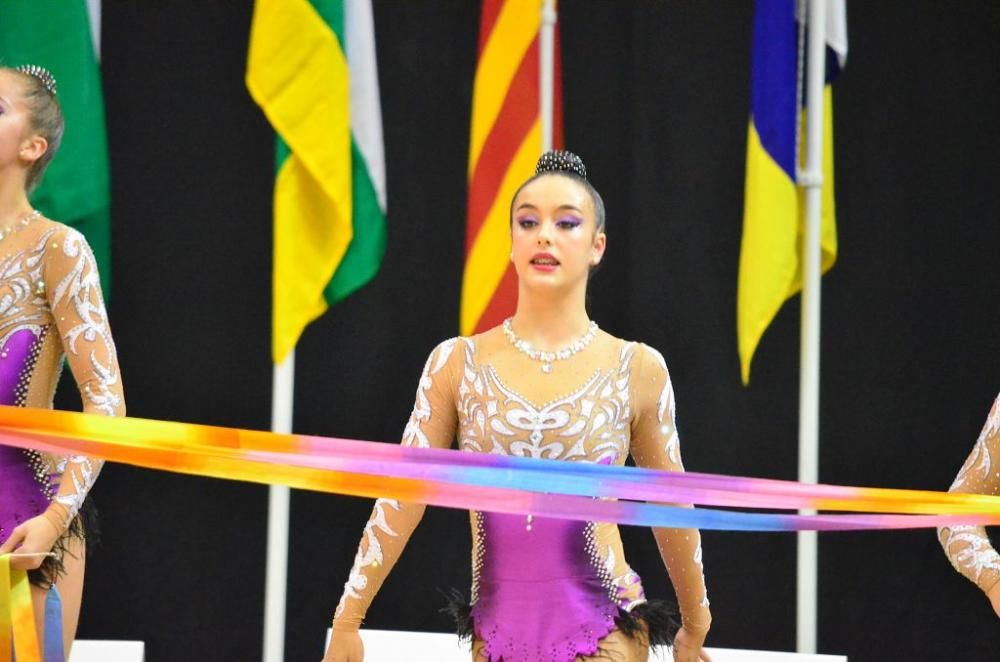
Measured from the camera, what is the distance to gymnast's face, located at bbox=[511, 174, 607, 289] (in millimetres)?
3246

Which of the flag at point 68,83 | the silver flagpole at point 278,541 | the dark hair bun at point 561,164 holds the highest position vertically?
the flag at point 68,83

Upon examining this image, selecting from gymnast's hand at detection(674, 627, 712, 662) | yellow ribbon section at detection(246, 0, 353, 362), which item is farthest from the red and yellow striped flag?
gymnast's hand at detection(674, 627, 712, 662)

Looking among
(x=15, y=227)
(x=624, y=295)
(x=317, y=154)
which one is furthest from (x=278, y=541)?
(x=15, y=227)

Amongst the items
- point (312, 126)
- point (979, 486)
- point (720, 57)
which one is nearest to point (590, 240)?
point (979, 486)

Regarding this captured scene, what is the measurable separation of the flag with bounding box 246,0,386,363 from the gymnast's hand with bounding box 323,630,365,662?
2.18 m

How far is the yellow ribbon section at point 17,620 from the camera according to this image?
2.97 meters

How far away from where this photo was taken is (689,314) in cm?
568

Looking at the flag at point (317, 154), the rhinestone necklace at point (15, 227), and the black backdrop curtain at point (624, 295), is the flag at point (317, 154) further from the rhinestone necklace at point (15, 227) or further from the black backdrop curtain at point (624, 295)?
the rhinestone necklace at point (15, 227)

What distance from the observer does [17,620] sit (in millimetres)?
2980

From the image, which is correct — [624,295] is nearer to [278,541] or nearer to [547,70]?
[547,70]

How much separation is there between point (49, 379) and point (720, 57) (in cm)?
322

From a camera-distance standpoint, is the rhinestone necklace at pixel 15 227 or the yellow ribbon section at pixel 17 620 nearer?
the yellow ribbon section at pixel 17 620

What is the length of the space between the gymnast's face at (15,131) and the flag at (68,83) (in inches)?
69.7

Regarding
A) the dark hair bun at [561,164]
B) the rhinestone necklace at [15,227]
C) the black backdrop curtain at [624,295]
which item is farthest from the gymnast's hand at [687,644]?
the black backdrop curtain at [624,295]
